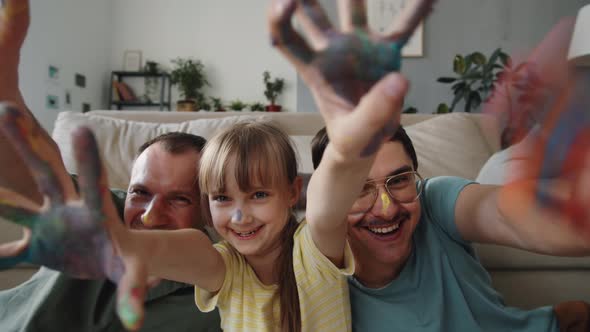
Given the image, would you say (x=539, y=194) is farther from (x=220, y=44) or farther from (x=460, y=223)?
(x=220, y=44)

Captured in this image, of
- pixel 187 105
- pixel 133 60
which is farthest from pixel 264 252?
pixel 133 60

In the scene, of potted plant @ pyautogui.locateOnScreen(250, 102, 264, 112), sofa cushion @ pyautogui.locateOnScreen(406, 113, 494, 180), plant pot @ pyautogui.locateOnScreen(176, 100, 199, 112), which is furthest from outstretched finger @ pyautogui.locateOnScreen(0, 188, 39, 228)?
potted plant @ pyautogui.locateOnScreen(250, 102, 264, 112)

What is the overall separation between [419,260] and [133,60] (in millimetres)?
4496

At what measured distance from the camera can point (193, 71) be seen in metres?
4.20

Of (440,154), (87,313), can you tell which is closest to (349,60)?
(87,313)

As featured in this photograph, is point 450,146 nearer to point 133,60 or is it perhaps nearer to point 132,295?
point 132,295

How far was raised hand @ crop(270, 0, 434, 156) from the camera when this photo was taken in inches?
12.4

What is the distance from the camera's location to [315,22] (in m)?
0.32

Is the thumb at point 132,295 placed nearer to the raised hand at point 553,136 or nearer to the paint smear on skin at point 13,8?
the paint smear on skin at point 13,8

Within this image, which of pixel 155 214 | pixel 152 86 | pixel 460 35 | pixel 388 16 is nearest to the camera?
pixel 155 214

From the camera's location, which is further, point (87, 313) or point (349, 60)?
point (87, 313)

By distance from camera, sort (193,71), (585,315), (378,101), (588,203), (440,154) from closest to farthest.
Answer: (378,101)
(588,203)
(585,315)
(440,154)
(193,71)

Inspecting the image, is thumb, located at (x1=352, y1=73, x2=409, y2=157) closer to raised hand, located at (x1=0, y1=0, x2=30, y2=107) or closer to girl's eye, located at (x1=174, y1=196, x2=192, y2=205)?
raised hand, located at (x1=0, y1=0, x2=30, y2=107)

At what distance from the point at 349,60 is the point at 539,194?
0.31m
